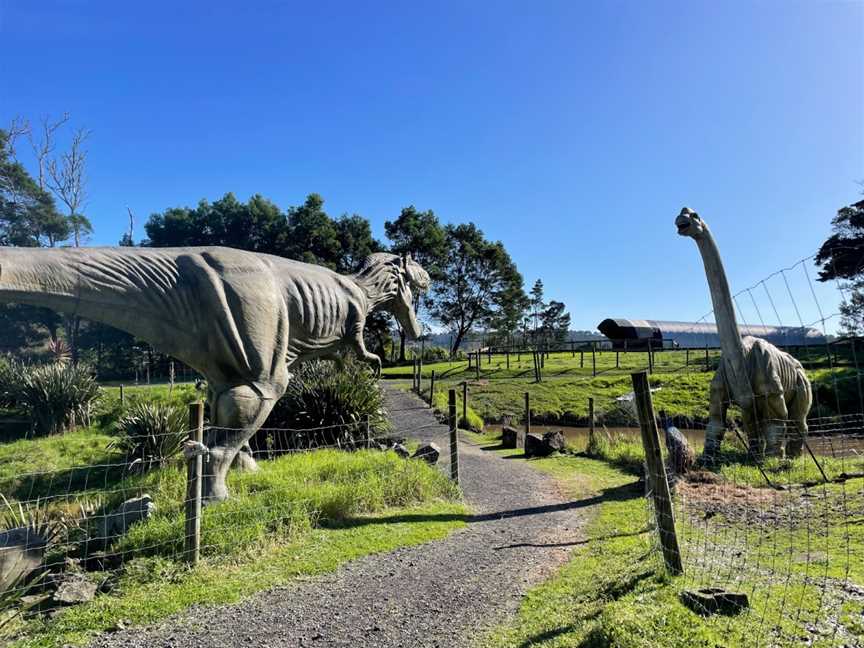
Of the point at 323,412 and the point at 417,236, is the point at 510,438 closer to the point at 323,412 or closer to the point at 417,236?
the point at 323,412

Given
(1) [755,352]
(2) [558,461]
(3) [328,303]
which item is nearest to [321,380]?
(3) [328,303]

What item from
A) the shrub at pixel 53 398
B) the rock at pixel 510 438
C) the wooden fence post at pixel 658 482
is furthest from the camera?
the rock at pixel 510 438

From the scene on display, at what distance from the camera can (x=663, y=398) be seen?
20203 millimetres

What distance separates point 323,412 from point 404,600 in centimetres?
636

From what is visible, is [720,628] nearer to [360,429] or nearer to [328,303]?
[328,303]

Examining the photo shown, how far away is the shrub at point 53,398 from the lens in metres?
12.2

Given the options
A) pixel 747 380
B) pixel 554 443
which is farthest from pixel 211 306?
pixel 554 443

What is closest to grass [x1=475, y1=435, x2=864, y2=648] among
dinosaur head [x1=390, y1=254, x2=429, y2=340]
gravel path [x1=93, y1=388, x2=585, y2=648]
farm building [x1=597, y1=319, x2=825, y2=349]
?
gravel path [x1=93, y1=388, x2=585, y2=648]

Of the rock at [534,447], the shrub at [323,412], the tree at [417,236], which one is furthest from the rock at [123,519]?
the tree at [417,236]

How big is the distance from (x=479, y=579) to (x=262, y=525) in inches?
82.5

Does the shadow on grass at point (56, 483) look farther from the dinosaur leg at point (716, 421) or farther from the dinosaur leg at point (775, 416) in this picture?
the dinosaur leg at point (775, 416)

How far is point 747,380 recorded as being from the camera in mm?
8023

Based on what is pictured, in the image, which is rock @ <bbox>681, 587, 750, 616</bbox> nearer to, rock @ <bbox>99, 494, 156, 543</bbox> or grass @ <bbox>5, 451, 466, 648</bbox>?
grass @ <bbox>5, 451, 466, 648</bbox>

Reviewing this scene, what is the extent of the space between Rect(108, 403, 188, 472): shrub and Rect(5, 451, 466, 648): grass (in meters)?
0.90
